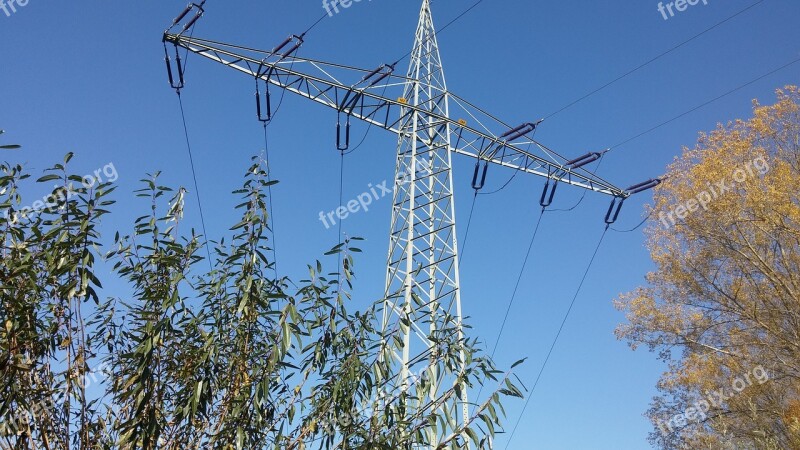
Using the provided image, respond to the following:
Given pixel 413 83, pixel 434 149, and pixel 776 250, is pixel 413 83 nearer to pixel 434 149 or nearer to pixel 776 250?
pixel 434 149

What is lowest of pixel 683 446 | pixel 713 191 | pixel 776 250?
pixel 683 446

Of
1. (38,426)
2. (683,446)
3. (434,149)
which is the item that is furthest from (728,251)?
(38,426)

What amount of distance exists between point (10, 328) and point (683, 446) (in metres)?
22.6

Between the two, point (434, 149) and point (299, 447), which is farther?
point (434, 149)

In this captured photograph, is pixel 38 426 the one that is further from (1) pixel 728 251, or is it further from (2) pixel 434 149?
(1) pixel 728 251

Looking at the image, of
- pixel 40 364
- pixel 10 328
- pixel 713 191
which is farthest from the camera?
pixel 713 191

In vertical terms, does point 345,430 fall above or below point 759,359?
below

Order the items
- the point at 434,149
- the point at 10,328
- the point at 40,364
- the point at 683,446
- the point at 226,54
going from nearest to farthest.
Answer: the point at 10,328, the point at 40,364, the point at 226,54, the point at 434,149, the point at 683,446

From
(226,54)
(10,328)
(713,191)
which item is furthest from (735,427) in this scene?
(10,328)

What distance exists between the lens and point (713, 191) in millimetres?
18094

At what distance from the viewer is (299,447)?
398 centimetres

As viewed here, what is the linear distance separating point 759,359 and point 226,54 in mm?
17416

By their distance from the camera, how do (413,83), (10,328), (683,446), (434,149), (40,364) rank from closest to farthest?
(10,328), (40,364), (434,149), (413,83), (683,446)

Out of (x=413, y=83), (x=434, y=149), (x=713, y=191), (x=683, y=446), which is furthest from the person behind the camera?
(x=683, y=446)
